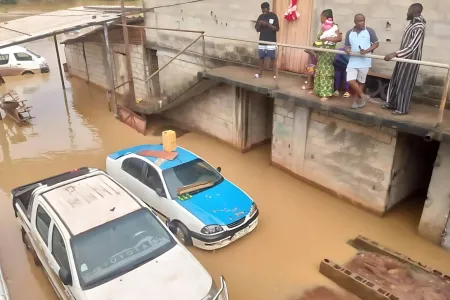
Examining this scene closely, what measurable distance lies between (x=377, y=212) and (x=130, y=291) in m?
5.58

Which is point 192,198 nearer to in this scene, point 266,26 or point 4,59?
point 266,26

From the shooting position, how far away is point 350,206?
8539mm

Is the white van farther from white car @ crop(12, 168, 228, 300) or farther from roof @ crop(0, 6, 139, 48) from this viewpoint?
white car @ crop(12, 168, 228, 300)

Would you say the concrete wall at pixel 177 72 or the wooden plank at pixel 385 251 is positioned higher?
the concrete wall at pixel 177 72

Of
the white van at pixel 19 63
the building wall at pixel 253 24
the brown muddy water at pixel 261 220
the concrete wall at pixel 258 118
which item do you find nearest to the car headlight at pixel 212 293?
the brown muddy water at pixel 261 220

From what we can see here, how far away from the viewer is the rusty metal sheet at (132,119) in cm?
1276

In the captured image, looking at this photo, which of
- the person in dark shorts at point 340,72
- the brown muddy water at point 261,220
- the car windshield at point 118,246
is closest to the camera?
the car windshield at point 118,246

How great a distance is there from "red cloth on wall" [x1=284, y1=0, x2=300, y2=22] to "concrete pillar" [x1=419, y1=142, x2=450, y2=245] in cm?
445

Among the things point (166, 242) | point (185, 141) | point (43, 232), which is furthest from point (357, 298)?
point (185, 141)

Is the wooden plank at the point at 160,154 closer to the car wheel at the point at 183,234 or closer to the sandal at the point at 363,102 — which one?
the car wheel at the point at 183,234

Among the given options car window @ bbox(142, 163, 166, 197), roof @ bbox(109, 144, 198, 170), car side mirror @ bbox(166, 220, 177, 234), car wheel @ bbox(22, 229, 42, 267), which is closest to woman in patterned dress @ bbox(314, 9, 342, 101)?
roof @ bbox(109, 144, 198, 170)

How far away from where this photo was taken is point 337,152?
8609mm

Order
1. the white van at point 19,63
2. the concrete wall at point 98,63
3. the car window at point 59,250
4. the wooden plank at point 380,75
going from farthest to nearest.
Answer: the white van at point 19,63 < the concrete wall at point 98,63 < the wooden plank at point 380,75 < the car window at point 59,250

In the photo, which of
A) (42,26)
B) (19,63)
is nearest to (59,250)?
(42,26)
